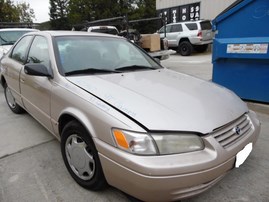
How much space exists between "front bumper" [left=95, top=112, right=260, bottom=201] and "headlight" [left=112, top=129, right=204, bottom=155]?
4 cm

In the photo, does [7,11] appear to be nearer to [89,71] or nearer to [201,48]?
[201,48]

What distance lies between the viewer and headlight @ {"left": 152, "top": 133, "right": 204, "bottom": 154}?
1848mm

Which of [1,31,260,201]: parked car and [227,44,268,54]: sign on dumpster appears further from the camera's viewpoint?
[227,44,268,54]: sign on dumpster

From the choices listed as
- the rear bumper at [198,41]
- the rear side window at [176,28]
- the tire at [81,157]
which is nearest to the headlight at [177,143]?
the tire at [81,157]

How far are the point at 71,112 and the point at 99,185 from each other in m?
0.70

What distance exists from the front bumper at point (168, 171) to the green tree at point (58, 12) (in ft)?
140

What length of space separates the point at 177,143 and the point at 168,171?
0.72 feet

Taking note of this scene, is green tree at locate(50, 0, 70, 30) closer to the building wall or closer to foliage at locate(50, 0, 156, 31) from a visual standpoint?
foliage at locate(50, 0, 156, 31)

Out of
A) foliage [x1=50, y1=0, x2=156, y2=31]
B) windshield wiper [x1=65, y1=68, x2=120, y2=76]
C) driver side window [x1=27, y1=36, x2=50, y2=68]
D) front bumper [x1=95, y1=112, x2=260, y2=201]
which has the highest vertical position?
foliage [x1=50, y1=0, x2=156, y2=31]

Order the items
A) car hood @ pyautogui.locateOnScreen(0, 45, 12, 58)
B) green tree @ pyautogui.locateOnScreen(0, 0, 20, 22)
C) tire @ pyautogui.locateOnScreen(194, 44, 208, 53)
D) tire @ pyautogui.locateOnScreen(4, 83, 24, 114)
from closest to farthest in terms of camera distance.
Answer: tire @ pyautogui.locateOnScreen(4, 83, 24, 114)
car hood @ pyautogui.locateOnScreen(0, 45, 12, 58)
tire @ pyautogui.locateOnScreen(194, 44, 208, 53)
green tree @ pyautogui.locateOnScreen(0, 0, 20, 22)

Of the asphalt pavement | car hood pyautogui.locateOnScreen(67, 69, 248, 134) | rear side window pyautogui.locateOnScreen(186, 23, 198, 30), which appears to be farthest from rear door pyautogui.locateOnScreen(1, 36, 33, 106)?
rear side window pyautogui.locateOnScreen(186, 23, 198, 30)

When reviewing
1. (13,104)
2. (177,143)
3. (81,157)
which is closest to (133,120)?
(177,143)

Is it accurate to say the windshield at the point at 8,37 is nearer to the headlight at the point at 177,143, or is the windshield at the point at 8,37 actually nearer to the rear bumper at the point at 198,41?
the headlight at the point at 177,143

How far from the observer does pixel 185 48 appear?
14.5 m
